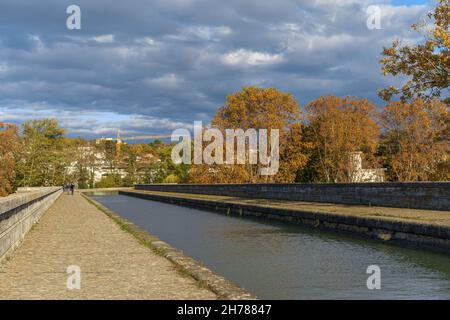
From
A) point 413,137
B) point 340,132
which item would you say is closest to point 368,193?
point 413,137

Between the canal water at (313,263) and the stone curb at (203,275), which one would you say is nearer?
the stone curb at (203,275)

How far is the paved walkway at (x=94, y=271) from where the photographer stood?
641 centimetres

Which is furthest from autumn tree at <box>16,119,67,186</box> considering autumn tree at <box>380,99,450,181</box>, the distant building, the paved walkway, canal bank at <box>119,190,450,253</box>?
the paved walkway

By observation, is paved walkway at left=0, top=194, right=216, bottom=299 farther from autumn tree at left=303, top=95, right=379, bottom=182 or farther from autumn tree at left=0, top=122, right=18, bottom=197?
autumn tree at left=0, top=122, right=18, bottom=197

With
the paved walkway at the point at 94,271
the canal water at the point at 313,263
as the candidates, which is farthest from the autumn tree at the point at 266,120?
the paved walkway at the point at 94,271

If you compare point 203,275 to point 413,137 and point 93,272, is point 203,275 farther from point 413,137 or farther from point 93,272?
point 413,137

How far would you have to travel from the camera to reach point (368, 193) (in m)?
21.0

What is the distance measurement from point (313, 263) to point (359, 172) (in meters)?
39.9

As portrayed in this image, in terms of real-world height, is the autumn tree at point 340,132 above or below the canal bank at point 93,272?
above

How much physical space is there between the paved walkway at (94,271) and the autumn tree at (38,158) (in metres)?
66.4

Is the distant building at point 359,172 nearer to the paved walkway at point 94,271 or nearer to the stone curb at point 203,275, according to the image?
the paved walkway at point 94,271

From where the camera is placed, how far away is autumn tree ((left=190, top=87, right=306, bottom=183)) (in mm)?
48081
